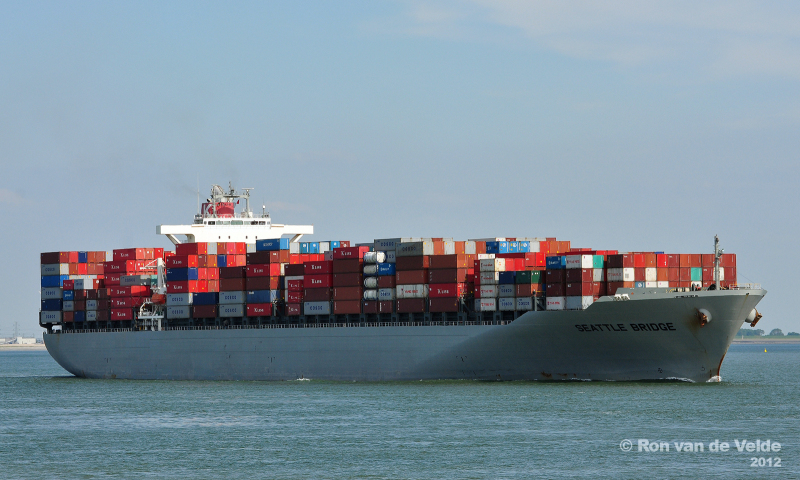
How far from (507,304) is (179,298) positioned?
908 inches

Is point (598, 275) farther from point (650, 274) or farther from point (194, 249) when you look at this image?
point (194, 249)

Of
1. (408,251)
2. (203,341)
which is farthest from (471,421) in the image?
(203,341)

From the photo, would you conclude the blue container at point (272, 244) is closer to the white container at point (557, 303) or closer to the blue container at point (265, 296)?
the blue container at point (265, 296)

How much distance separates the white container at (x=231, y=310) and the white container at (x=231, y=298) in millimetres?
122

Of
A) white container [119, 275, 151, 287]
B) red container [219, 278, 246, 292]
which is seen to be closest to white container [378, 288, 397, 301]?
red container [219, 278, 246, 292]

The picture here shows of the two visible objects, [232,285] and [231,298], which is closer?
[231,298]

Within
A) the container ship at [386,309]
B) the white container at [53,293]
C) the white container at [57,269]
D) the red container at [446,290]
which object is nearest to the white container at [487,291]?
the container ship at [386,309]

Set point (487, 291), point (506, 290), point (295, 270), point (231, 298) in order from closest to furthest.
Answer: point (506, 290), point (487, 291), point (295, 270), point (231, 298)

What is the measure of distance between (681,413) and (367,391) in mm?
17843

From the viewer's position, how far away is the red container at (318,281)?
61.8 metres

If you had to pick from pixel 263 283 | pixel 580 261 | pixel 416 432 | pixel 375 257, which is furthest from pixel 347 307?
pixel 416 432

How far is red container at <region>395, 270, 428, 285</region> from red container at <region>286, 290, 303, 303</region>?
6.94m

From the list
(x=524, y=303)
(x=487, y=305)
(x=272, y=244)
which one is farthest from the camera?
(x=272, y=244)

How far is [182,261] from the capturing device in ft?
222
